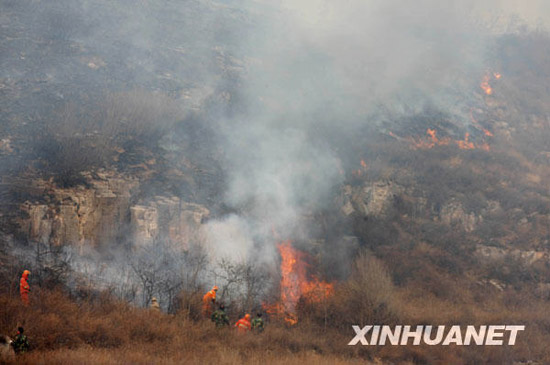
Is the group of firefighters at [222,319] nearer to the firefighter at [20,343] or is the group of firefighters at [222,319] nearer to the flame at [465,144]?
the firefighter at [20,343]

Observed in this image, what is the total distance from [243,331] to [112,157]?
9.91 metres

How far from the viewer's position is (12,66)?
21.4m

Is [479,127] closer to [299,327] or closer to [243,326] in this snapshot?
[299,327]

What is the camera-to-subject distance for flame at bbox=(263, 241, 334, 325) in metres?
16.0

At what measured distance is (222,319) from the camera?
1338 centimetres

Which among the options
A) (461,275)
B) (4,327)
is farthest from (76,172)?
(461,275)

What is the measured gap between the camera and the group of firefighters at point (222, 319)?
1318cm

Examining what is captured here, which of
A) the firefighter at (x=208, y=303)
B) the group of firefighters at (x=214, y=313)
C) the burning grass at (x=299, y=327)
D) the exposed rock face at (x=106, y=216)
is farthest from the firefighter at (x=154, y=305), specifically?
the exposed rock face at (x=106, y=216)

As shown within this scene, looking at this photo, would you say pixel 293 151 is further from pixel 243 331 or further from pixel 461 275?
pixel 243 331

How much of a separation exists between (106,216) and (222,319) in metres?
6.62

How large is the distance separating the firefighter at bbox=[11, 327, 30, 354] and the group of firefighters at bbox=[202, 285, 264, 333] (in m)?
5.23

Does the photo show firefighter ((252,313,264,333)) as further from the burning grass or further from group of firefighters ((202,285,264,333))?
the burning grass

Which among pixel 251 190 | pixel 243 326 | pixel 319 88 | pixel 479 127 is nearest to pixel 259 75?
pixel 319 88

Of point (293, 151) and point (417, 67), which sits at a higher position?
point (417, 67)
